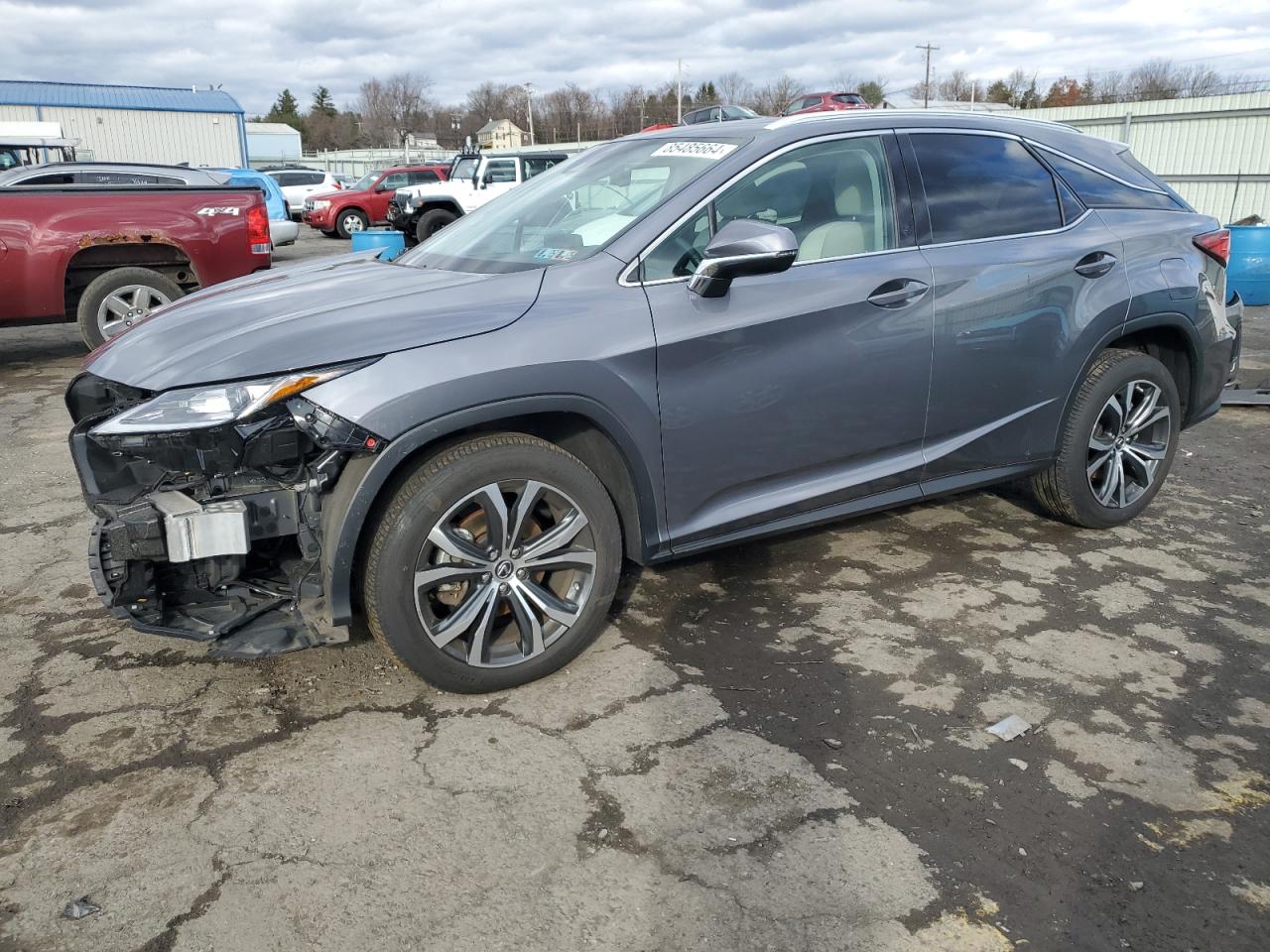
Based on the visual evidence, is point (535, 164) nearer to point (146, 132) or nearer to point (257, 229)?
point (257, 229)

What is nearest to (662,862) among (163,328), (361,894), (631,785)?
(631,785)

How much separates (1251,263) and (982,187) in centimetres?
991

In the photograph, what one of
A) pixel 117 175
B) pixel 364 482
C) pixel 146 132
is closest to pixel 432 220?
pixel 117 175

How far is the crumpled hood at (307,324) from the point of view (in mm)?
2775

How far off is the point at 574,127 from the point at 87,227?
248 ft

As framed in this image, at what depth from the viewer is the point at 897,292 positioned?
3.58 meters

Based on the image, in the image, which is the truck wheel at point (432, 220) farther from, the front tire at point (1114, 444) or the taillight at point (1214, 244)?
the front tire at point (1114, 444)

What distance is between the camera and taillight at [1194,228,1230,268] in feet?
14.7

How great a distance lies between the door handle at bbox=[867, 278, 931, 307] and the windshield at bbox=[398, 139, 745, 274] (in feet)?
2.42

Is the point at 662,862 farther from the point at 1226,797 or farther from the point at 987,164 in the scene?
the point at 987,164

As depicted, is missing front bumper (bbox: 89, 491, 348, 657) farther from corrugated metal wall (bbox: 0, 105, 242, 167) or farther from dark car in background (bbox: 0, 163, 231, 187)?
corrugated metal wall (bbox: 0, 105, 242, 167)

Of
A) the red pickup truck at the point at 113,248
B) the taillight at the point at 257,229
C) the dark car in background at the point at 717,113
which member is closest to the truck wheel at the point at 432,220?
the taillight at the point at 257,229

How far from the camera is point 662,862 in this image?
2.39 meters

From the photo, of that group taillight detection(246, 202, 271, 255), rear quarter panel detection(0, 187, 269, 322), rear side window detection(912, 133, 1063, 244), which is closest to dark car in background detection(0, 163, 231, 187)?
taillight detection(246, 202, 271, 255)
